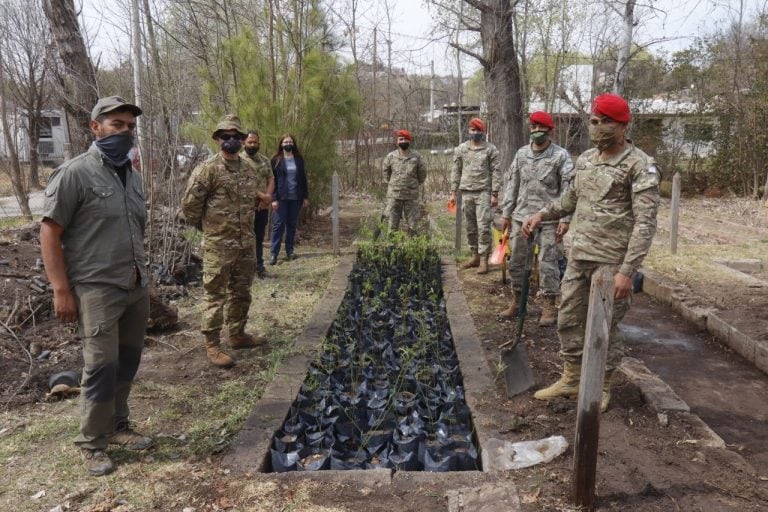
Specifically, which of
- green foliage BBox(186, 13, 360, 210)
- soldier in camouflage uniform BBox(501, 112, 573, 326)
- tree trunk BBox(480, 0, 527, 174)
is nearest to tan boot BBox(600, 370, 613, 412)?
soldier in camouflage uniform BBox(501, 112, 573, 326)

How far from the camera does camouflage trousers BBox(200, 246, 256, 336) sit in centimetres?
460

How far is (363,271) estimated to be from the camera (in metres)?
7.67

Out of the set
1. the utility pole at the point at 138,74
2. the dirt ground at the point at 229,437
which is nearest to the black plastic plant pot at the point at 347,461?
the dirt ground at the point at 229,437

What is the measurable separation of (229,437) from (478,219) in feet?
16.1

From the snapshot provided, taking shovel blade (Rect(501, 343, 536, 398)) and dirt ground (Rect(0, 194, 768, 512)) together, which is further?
shovel blade (Rect(501, 343, 536, 398))

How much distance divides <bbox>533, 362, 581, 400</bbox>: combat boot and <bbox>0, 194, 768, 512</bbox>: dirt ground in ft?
0.32

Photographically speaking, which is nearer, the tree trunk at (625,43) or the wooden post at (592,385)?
the wooden post at (592,385)

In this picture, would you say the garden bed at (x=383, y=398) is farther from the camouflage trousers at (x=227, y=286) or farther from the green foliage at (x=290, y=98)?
the green foliage at (x=290, y=98)

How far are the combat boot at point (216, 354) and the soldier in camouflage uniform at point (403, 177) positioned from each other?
419cm

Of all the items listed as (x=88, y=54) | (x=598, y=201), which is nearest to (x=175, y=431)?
(x=598, y=201)

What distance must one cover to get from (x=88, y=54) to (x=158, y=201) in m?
1.92

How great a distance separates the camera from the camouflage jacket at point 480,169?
291 inches

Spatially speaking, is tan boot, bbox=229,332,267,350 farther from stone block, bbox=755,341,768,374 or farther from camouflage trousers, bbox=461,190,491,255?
stone block, bbox=755,341,768,374

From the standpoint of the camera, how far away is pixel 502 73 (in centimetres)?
995
